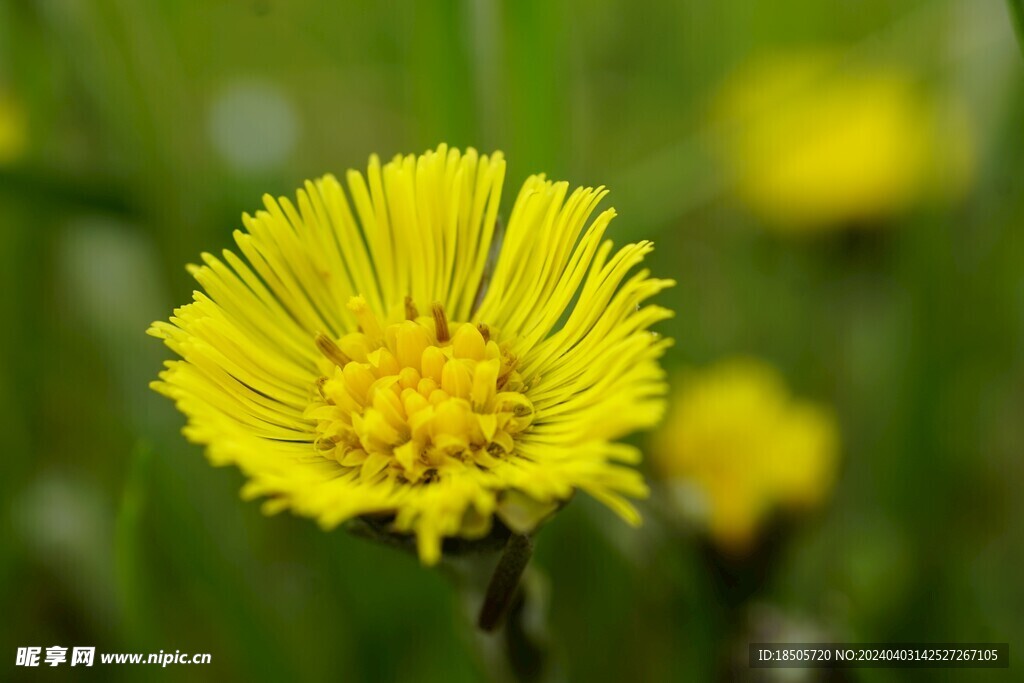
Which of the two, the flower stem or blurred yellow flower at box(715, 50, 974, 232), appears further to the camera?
blurred yellow flower at box(715, 50, 974, 232)

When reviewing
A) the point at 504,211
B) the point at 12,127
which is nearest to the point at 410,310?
the point at 504,211

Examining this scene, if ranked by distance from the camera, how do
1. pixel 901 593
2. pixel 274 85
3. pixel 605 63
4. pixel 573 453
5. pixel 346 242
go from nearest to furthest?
pixel 573 453 < pixel 346 242 < pixel 901 593 < pixel 274 85 < pixel 605 63

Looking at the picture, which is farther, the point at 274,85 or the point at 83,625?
the point at 274,85

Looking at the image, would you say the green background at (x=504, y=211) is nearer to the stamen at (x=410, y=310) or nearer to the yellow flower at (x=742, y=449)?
the yellow flower at (x=742, y=449)

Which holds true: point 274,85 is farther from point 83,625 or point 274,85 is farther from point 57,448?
point 83,625

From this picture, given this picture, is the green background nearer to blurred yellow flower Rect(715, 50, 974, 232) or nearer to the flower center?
blurred yellow flower Rect(715, 50, 974, 232)

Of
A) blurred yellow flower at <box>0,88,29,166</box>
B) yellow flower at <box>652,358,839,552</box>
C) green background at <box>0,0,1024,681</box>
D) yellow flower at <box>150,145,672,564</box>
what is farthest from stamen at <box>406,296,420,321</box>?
blurred yellow flower at <box>0,88,29,166</box>

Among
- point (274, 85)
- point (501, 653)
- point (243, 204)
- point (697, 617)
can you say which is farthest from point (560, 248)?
point (274, 85)
